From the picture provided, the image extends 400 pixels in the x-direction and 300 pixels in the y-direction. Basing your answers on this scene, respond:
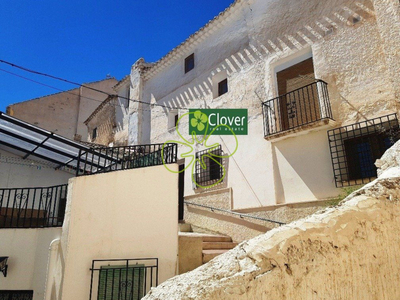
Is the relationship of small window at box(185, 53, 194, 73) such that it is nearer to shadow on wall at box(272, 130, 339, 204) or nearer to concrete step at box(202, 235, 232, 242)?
shadow on wall at box(272, 130, 339, 204)

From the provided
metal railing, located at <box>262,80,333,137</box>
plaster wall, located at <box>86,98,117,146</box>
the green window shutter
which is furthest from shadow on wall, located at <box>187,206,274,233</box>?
plaster wall, located at <box>86,98,117,146</box>

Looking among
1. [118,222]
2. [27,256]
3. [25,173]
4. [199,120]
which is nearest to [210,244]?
[118,222]

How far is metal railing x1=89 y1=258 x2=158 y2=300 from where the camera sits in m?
5.21

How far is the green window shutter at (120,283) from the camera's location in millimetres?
5203

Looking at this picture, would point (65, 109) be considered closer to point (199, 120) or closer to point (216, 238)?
point (199, 120)

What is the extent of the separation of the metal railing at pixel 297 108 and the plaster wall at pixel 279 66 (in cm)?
23

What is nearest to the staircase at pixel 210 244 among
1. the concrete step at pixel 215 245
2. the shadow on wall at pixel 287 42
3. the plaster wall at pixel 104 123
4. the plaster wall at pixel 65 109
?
the concrete step at pixel 215 245

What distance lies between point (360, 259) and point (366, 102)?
6000 millimetres

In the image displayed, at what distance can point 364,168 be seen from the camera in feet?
23.4

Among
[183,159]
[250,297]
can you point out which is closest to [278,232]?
[250,297]

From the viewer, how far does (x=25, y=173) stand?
1021 cm

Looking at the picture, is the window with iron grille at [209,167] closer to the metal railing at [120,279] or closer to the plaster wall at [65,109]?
the metal railing at [120,279]

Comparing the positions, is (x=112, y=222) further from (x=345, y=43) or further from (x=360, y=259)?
(x=345, y=43)

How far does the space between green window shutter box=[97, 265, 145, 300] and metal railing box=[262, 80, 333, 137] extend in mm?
4806
